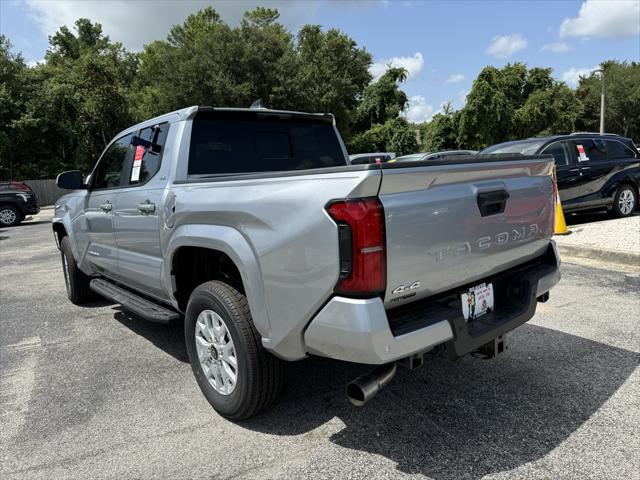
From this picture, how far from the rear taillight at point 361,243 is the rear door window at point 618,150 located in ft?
31.1

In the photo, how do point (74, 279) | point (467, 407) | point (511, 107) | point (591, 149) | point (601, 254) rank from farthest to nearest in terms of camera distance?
point (511, 107), point (591, 149), point (601, 254), point (74, 279), point (467, 407)

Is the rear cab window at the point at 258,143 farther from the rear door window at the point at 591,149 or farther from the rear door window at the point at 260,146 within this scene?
the rear door window at the point at 591,149

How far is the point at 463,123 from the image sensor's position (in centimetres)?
3350

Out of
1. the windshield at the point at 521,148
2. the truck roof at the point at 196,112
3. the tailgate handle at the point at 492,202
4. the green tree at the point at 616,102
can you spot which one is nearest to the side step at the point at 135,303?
the truck roof at the point at 196,112

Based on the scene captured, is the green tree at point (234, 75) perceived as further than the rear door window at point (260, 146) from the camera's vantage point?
Yes

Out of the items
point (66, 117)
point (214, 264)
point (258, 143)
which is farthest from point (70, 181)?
point (66, 117)

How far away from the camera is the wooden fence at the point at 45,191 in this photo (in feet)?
94.5

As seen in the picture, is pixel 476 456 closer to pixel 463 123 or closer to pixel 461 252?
pixel 461 252

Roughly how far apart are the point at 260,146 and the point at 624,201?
29.5ft

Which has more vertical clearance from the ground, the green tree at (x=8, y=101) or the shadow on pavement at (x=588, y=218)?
the green tree at (x=8, y=101)

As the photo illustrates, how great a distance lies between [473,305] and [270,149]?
2.09m

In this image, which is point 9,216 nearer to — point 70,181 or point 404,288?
point 70,181

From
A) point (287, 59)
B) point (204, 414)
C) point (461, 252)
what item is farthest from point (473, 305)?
point (287, 59)

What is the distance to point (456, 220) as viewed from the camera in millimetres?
2480
